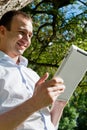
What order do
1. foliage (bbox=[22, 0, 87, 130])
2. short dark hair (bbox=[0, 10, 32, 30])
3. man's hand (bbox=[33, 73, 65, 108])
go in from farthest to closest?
foliage (bbox=[22, 0, 87, 130]) < short dark hair (bbox=[0, 10, 32, 30]) < man's hand (bbox=[33, 73, 65, 108])

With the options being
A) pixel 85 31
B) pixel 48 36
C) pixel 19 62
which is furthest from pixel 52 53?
pixel 19 62

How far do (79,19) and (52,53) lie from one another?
5.90 ft

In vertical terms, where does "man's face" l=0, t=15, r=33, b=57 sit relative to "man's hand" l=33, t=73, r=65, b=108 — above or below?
above

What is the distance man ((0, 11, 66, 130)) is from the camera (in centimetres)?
202

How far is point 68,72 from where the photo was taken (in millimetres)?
2400

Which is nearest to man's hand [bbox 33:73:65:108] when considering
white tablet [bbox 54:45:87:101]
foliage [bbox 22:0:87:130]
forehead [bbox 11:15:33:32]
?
white tablet [bbox 54:45:87:101]

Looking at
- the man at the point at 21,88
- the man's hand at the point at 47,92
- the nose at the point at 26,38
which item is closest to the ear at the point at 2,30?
the man at the point at 21,88

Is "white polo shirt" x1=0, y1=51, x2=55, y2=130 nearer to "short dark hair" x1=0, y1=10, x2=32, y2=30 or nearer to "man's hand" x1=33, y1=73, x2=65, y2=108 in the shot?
"short dark hair" x1=0, y1=10, x2=32, y2=30

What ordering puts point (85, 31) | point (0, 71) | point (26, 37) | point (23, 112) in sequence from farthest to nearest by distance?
point (85, 31), point (26, 37), point (0, 71), point (23, 112)

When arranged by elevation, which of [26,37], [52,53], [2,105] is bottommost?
[52,53]

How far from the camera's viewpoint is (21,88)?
2.42 m

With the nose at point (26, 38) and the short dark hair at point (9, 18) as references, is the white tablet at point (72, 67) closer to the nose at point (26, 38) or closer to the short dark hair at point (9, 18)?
the nose at point (26, 38)

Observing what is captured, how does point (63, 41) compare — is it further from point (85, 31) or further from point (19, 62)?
point (19, 62)

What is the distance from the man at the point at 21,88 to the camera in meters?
2.02
